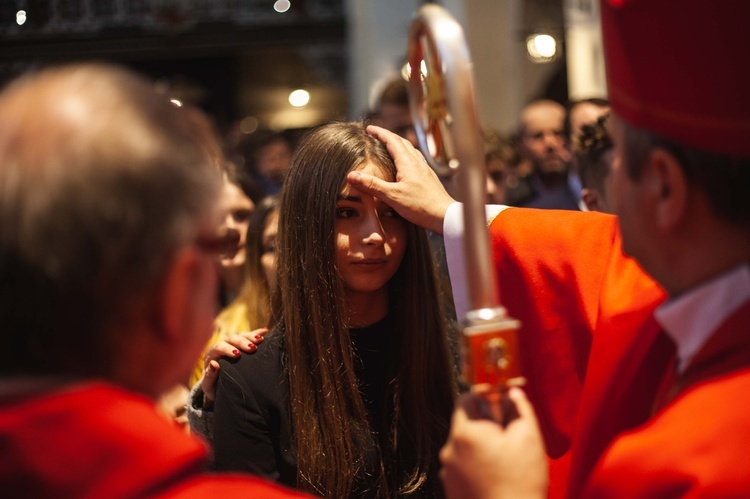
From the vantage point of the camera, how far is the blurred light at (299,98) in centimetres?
1495

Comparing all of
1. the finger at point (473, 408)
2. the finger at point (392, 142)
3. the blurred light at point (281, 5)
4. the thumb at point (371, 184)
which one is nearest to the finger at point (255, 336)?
the thumb at point (371, 184)

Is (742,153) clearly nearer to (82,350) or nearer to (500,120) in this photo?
(82,350)

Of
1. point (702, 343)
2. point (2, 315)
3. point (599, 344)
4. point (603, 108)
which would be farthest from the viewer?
point (603, 108)

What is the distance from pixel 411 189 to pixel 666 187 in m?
1.15

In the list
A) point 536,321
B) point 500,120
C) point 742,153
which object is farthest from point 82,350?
point 500,120

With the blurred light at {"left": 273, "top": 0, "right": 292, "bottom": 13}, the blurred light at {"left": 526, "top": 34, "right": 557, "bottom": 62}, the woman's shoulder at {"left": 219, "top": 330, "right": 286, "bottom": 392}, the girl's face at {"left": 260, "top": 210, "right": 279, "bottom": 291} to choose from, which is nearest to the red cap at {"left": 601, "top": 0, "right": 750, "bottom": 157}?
the woman's shoulder at {"left": 219, "top": 330, "right": 286, "bottom": 392}

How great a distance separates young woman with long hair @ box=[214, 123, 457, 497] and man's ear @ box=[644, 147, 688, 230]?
1250 mm

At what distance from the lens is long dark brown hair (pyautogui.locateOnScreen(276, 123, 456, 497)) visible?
8.56ft

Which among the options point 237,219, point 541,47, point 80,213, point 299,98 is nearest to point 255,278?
point 237,219

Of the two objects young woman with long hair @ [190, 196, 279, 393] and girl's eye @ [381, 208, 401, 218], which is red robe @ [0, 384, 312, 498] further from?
young woman with long hair @ [190, 196, 279, 393]

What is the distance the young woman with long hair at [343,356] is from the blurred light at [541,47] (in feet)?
27.4

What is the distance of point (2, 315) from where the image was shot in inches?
47.8

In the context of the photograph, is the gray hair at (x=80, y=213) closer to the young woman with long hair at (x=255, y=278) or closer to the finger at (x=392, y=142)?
the finger at (x=392, y=142)

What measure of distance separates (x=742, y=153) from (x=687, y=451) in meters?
0.44
